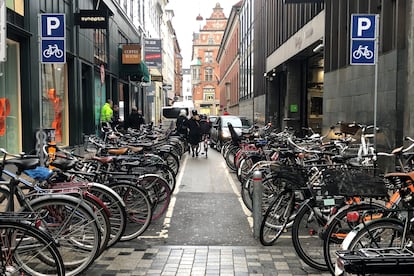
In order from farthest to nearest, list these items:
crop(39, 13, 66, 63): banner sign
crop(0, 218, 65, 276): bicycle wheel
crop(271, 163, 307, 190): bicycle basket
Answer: crop(39, 13, 66, 63): banner sign
crop(271, 163, 307, 190): bicycle basket
crop(0, 218, 65, 276): bicycle wheel

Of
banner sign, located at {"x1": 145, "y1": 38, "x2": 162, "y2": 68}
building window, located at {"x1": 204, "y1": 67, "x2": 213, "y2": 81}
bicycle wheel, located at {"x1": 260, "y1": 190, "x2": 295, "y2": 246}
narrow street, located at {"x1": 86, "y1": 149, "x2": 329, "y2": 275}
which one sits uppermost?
building window, located at {"x1": 204, "y1": 67, "x2": 213, "y2": 81}

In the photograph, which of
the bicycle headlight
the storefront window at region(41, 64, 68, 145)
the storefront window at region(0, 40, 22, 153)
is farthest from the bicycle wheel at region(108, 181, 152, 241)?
the bicycle headlight

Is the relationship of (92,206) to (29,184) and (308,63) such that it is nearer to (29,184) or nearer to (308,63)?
(29,184)

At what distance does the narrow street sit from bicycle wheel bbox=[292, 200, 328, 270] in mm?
115

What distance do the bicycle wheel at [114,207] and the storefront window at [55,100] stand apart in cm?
755

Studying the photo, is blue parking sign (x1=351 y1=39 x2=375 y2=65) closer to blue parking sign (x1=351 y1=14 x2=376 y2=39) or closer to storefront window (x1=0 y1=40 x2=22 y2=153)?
blue parking sign (x1=351 y1=14 x2=376 y2=39)

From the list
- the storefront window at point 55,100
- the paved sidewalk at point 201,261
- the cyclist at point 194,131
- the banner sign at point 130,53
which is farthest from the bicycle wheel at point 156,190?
the banner sign at point 130,53

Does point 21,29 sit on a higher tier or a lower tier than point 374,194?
higher

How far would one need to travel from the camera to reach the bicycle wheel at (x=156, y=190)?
6255 millimetres

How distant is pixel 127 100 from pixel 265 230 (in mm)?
22391

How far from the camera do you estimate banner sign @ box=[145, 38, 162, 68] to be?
102 ft

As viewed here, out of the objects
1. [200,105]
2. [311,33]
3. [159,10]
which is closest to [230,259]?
[311,33]

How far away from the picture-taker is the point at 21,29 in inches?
382

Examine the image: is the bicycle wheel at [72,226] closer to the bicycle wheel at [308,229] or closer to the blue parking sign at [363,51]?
the bicycle wheel at [308,229]
